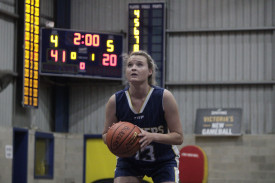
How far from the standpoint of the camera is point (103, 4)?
2338 centimetres

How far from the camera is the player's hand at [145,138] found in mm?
6426

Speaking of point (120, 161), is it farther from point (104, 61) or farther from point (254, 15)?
point (254, 15)

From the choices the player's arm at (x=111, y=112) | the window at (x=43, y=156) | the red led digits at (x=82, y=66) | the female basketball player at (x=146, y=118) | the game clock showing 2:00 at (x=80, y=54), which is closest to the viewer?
the female basketball player at (x=146, y=118)

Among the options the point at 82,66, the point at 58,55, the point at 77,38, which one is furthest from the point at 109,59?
the point at 58,55

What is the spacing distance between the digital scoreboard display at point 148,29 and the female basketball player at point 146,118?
14891 mm

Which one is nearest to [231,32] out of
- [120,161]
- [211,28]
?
[211,28]

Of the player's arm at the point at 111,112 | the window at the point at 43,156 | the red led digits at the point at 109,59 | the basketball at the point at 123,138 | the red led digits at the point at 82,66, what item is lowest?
the window at the point at 43,156

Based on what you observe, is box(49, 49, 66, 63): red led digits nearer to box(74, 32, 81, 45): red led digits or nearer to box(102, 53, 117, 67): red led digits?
box(74, 32, 81, 45): red led digits

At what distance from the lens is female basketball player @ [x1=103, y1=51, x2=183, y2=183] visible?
678 cm

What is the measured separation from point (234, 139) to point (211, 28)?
3.84 meters

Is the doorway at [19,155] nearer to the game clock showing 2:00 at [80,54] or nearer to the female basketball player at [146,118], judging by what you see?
the game clock showing 2:00 at [80,54]

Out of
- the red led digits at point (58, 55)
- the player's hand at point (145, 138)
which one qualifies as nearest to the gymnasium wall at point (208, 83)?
the red led digits at point (58, 55)

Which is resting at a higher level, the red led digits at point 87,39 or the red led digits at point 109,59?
the red led digits at point 87,39

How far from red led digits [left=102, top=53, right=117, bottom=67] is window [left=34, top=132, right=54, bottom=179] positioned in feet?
10.4
